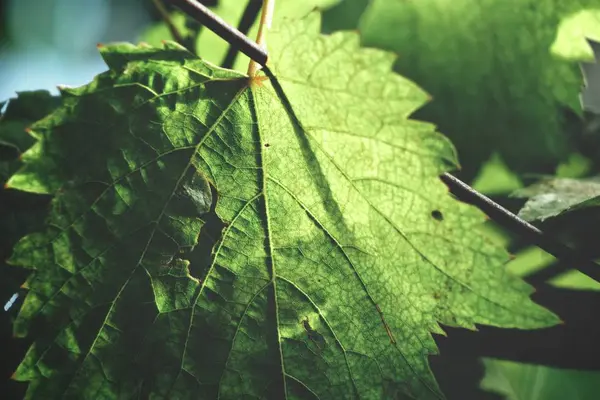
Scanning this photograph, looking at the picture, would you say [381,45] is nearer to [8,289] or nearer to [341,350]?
[341,350]

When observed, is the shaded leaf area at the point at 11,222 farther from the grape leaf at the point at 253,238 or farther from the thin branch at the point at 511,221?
the thin branch at the point at 511,221

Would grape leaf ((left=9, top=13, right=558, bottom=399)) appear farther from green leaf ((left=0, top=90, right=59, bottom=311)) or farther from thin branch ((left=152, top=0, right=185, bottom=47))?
thin branch ((left=152, top=0, right=185, bottom=47))

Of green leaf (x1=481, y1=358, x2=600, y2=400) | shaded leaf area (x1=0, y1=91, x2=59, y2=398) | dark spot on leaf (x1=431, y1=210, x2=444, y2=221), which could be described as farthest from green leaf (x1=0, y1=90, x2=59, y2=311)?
green leaf (x1=481, y1=358, x2=600, y2=400)

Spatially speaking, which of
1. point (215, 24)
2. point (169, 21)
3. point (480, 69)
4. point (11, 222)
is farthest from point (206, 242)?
point (480, 69)

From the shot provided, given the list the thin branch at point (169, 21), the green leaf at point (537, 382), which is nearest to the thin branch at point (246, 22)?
the thin branch at point (169, 21)

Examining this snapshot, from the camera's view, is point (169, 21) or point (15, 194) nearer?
point (15, 194)

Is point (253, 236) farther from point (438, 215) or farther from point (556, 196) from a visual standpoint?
point (556, 196)

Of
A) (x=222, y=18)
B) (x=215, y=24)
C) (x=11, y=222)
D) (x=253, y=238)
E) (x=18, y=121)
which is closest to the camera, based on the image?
(x=215, y=24)
